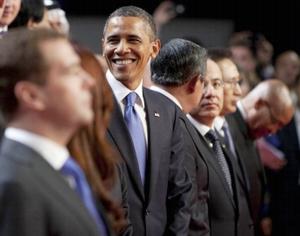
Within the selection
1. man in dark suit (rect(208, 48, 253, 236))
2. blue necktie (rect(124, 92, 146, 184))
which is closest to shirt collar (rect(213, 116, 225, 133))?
man in dark suit (rect(208, 48, 253, 236))

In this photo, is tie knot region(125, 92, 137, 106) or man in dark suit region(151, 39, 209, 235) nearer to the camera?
tie knot region(125, 92, 137, 106)

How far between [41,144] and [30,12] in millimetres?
1898

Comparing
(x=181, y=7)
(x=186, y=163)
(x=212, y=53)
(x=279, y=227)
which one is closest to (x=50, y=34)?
(x=186, y=163)

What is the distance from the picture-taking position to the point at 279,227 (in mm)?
5559

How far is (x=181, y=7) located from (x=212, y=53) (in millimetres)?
3226

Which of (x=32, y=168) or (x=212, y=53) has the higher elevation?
(x=32, y=168)

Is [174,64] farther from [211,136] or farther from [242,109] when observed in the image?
[242,109]

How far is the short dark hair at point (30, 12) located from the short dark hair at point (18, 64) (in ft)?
5.62

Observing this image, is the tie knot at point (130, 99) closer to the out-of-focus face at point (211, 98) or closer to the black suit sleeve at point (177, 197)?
the black suit sleeve at point (177, 197)

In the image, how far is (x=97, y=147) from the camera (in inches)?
91.0

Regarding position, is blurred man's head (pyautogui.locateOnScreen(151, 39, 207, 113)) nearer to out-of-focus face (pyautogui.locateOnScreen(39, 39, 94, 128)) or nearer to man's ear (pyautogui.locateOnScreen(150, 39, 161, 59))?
man's ear (pyautogui.locateOnScreen(150, 39, 161, 59))

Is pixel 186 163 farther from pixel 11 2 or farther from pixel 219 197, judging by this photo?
pixel 11 2

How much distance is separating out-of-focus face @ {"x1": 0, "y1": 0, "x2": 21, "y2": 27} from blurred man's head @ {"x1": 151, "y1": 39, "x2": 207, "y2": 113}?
0.72m

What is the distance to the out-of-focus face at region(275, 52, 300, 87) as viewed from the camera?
7328mm
